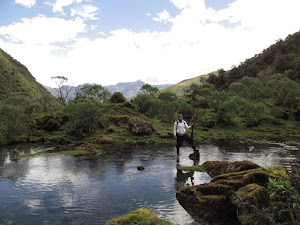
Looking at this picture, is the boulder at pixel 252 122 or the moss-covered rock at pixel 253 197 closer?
the moss-covered rock at pixel 253 197

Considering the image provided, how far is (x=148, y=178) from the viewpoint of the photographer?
1900cm

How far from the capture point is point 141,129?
50.7m

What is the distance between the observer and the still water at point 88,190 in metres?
12.6

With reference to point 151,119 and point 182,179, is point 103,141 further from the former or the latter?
point 182,179

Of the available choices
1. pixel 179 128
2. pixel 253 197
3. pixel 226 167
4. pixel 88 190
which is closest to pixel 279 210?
pixel 253 197

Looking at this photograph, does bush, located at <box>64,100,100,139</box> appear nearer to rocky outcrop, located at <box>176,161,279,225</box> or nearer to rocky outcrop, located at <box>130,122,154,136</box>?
rocky outcrop, located at <box>130,122,154,136</box>

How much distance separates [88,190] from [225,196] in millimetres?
8352

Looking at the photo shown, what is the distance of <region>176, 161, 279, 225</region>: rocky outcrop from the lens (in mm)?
11156

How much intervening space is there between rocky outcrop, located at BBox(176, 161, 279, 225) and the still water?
624 mm

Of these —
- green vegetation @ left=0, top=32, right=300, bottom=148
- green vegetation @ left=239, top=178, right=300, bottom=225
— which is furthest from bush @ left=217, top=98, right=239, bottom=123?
green vegetation @ left=239, top=178, right=300, bottom=225

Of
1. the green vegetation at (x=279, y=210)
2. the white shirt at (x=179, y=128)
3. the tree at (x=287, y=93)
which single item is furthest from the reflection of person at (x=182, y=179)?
the tree at (x=287, y=93)

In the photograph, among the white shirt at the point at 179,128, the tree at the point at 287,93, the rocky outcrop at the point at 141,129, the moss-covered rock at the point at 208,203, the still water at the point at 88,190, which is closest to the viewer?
the moss-covered rock at the point at 208,203

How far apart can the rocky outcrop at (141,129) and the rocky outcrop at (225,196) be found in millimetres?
36112

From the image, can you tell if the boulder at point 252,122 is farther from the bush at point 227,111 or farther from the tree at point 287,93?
the tree at point 287,93
